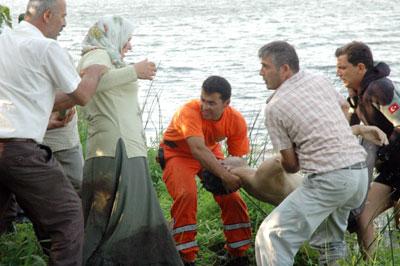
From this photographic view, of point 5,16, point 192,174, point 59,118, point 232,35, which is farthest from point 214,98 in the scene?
point 232,35

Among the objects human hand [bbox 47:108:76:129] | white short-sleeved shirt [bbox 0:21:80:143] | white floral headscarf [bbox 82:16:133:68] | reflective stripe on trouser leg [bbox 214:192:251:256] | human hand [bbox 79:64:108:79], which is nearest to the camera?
white short-sleeved shirt [bbox 0:21:80:143]

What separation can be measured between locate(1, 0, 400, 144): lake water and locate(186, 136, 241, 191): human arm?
4836 mm

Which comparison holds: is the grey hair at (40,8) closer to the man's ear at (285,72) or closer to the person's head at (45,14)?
the person's head at (45,14)

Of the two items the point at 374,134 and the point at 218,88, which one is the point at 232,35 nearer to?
the point at 218,88

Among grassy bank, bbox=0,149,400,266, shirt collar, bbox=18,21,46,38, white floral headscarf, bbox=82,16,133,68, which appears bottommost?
grassy bank, bbox=0,149,400,266

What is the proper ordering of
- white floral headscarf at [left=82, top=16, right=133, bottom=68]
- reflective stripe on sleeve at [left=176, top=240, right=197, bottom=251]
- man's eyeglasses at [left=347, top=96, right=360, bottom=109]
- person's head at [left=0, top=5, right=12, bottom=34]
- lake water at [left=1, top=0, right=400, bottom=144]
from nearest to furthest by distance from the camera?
white floral headscarf at [left=82, top=16, right=133, bottom=68] → person's head at [left=0, top=5, right=12, bottom=34] → reflective stripe on sleeve at [left=176, top=240, right=197, bottom=251] → man's eyeglasses at [left=347, top=96, right=360, bottom=109] → lake water at [left=1, top=0, right=400, bottom=144]

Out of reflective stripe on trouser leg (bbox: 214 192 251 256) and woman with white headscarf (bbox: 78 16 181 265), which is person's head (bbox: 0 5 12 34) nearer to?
woman with white headscarf (bbox: 78 16 181 265)

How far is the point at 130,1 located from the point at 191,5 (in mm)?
2846

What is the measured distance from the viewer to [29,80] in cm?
477

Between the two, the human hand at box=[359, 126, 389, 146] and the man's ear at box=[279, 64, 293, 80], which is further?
the human hand at box=[359, 126, 389, 146]

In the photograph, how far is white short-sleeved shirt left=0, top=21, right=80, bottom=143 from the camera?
4.74 metres

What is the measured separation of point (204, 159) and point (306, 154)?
104cm

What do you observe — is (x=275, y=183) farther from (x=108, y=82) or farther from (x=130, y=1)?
(x=130, y=1)

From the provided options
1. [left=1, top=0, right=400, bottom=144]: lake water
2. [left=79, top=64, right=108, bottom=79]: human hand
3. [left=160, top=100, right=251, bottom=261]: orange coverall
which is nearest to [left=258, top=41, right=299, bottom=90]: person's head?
[left=160, top=100, right=251, bottom=261]: orange coverall
